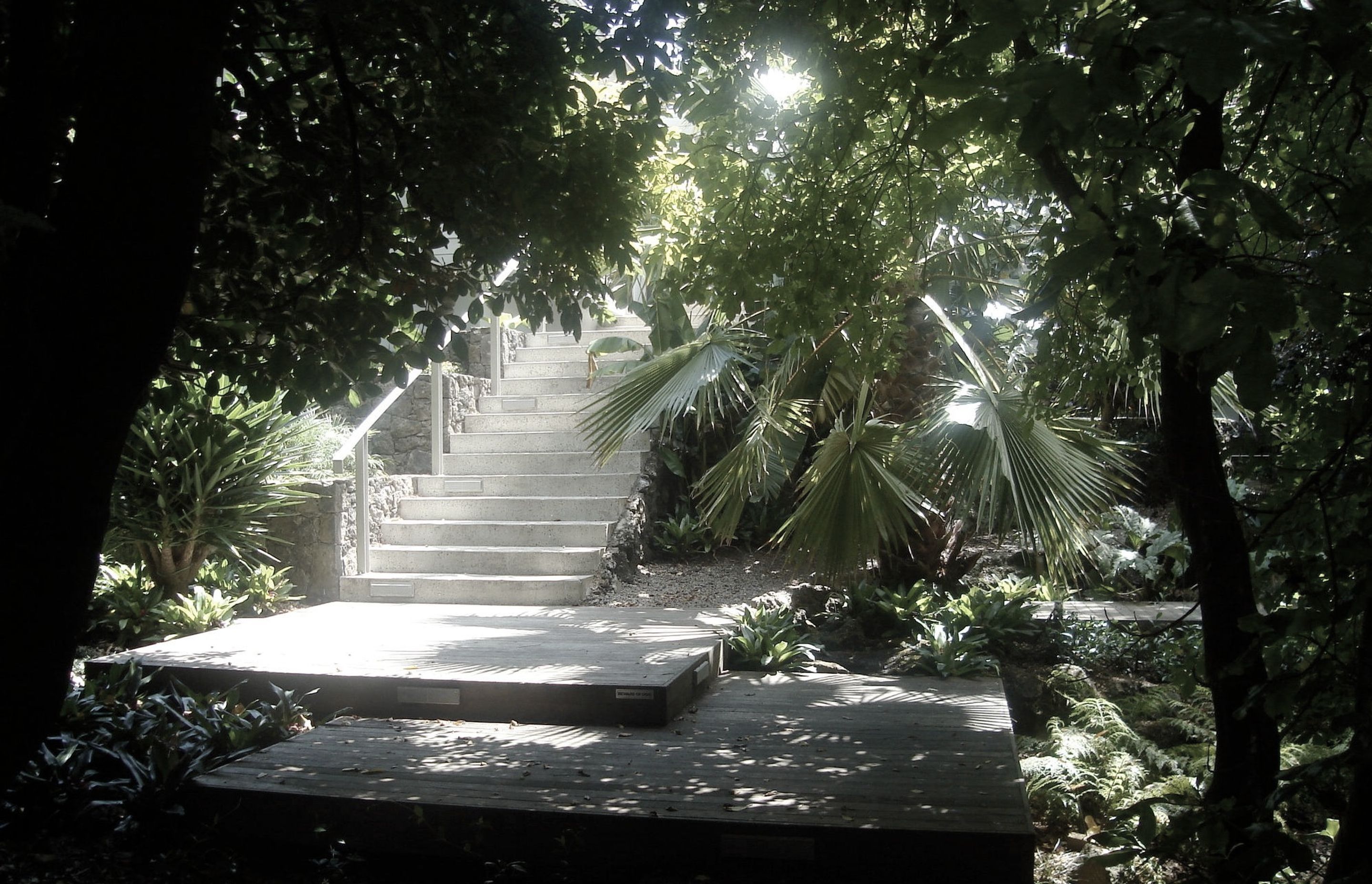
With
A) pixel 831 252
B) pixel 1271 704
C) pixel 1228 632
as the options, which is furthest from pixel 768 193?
pixel 1271 704

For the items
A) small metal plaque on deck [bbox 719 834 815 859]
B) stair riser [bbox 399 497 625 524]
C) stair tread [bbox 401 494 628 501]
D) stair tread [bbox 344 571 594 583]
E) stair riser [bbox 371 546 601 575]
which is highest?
stair tread [bbox 401 494 628 501]

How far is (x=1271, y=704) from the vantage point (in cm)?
171

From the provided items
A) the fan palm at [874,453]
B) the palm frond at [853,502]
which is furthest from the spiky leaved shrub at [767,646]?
the palm frond at [853,502]

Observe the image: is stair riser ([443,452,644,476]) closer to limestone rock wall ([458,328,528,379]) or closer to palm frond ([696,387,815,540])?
limestone rock wall ([458,328,528,379])

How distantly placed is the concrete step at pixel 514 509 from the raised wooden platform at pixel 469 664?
1.86 m

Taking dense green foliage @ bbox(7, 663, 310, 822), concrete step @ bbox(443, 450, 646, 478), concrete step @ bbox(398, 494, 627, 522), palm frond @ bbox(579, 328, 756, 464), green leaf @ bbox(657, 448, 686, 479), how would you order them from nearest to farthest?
dense green foliage @ bbox(7, 663, 310, 822) < palm frond @ bbox(579, 328, 756, 464) < concrete step @ bbox(398, 494, 627, 522) < concrete step @ bbox(443, 450, 646, 478) < green leaf @ bbox(657, 448, 686, 479)

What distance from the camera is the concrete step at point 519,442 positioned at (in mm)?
8977

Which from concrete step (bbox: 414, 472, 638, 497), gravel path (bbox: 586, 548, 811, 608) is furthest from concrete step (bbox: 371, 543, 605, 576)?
concrete step (bbox: 414, 472, 638, 497)

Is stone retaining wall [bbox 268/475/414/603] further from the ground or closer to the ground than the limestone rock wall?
closer to the ground

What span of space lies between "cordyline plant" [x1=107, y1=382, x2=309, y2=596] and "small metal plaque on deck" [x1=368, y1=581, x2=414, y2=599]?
0.81 m

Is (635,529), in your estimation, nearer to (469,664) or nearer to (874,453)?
(874,453)

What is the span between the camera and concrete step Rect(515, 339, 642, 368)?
33.2 ft

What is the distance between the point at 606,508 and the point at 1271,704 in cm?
664

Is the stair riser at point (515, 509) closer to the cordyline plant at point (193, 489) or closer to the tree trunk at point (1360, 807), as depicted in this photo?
the cordyline plant at point (193, 489)
